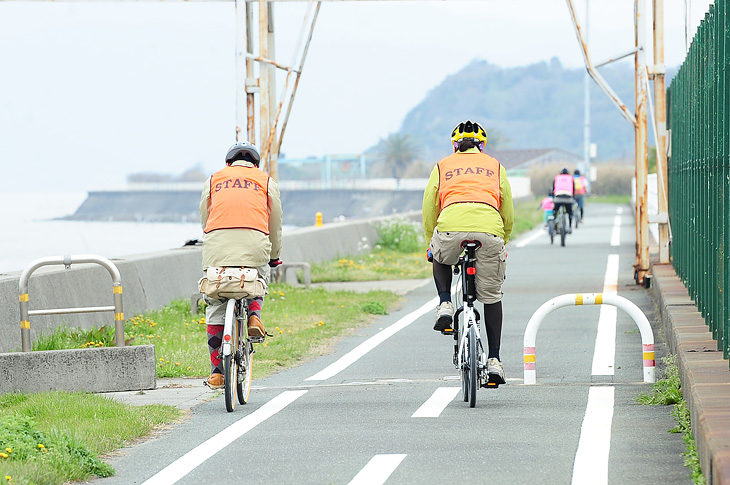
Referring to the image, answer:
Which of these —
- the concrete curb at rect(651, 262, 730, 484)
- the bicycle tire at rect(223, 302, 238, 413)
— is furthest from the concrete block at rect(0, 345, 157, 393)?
the concrete curb at rect(651, 262, 730, 484)

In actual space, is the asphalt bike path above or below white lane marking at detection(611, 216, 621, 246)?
below

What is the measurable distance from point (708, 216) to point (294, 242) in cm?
1249

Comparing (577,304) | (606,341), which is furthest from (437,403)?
(606,341)

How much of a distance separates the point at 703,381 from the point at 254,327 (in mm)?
3323

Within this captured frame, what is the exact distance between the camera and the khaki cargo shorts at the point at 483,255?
872cm

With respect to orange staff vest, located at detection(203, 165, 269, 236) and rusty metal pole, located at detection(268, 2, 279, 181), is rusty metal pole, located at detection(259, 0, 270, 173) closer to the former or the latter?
rusty metal pole, located at detection(268, 2, 279, 181)

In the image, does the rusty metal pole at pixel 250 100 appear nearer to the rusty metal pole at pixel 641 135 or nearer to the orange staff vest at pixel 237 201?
the rusty metal pole at pixel 641 135

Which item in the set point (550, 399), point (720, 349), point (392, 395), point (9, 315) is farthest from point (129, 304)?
point (720, 349)

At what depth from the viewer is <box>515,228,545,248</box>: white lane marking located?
31.3m

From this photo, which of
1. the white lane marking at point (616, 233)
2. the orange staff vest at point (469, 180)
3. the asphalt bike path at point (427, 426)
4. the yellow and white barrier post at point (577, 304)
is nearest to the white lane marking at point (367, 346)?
the asphalt bike path at point (427, 426)

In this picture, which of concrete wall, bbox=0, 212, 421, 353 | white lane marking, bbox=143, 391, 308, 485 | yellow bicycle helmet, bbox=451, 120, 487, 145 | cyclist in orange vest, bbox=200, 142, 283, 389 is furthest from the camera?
concrete wall, bbox=0, 212, 421, 353

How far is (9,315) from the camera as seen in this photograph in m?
10.9

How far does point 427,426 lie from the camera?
795 centimetres

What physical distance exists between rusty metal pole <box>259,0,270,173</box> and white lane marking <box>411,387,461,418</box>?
915 centimetres
